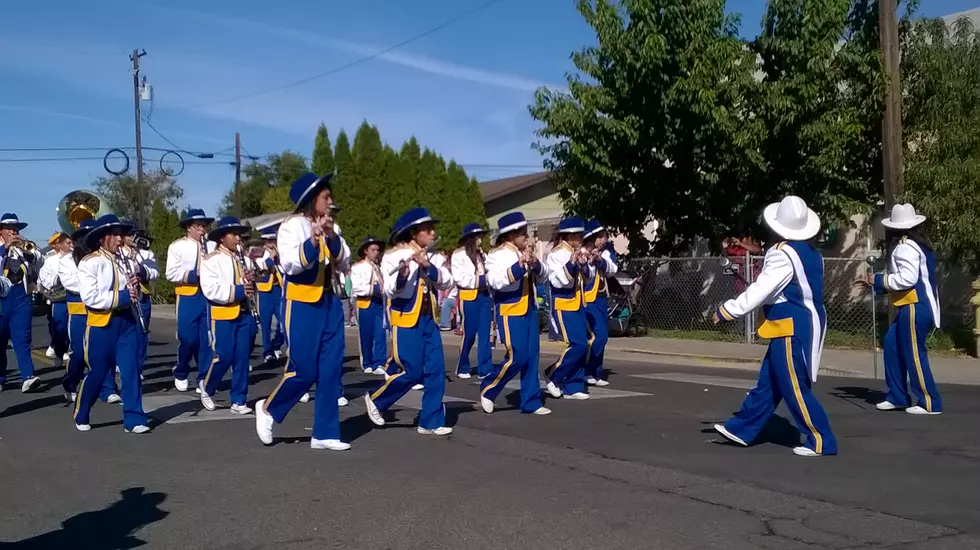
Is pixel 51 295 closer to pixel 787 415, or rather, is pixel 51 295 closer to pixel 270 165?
pixel 787 415

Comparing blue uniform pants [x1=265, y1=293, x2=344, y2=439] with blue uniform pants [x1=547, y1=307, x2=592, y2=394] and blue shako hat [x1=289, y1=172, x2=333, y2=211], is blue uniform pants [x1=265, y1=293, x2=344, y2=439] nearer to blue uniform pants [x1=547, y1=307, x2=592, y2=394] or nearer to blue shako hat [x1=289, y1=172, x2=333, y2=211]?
blue shako hat [x1=289, y1=172, x2=333, y2=211]

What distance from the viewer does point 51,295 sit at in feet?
44.4

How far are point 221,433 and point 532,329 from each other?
9.92 feet

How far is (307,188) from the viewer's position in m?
7.72

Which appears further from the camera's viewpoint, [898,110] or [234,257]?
[898,110]

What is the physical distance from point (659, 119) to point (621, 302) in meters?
3.52

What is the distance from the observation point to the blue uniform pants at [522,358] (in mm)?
9617

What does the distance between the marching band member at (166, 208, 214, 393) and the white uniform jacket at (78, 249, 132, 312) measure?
8.07 ft

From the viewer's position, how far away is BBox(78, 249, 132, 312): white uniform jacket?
29.1ft

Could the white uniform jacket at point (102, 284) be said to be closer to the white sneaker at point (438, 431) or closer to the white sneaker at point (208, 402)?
the white sneaker at point (208, 402)

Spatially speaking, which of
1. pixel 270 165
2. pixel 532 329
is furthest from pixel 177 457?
pixel 270 165

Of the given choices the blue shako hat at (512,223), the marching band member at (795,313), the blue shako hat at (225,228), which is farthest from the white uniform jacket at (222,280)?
the marching band member at (795,313)

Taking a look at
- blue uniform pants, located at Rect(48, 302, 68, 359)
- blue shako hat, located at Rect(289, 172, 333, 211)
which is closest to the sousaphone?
blue uniform pants, located at Rect(48, 302, 68, 359)

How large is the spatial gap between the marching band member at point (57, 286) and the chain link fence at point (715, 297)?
10363 millimetres
